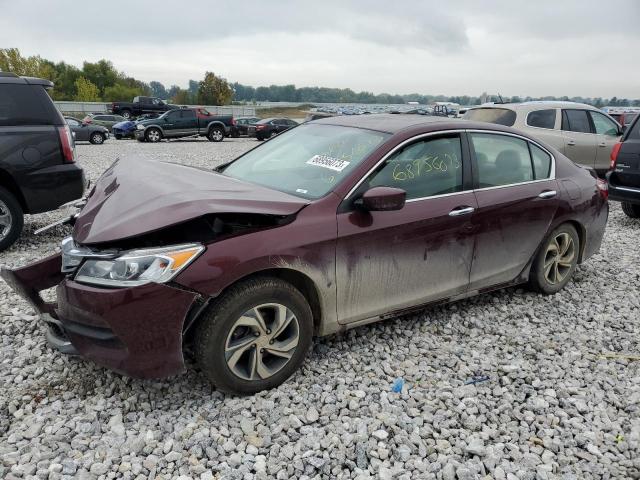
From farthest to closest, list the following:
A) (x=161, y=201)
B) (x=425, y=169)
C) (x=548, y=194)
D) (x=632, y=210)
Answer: (x=632, y=210) → (x=548, y=194) → (x=425, y=169) → (x=161, y=201)

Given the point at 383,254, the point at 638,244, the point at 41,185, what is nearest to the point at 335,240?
the point at 383,254

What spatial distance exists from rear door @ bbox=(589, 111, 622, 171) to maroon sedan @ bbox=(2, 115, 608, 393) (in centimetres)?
671

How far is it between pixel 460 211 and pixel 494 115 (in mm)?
6612

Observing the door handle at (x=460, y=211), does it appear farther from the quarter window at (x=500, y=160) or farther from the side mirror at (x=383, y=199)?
the side mirror at (x=383, y=199)

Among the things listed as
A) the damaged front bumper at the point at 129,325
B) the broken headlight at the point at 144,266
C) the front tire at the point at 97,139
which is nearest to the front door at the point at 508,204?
the broken headlight at the point at 144,266

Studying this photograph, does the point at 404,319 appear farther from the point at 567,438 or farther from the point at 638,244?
the point at 638,244

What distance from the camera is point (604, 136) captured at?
33.5 ft

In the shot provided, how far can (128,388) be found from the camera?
3113mm

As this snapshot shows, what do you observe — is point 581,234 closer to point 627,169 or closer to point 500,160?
point 500,160

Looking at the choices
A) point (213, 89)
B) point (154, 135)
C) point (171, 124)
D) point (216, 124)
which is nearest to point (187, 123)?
point (171, 124)

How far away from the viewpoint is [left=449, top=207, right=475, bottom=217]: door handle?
12.0 ft

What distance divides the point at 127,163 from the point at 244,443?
2.33 m

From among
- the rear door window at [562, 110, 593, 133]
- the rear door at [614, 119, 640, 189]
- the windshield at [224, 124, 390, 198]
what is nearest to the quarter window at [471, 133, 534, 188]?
the windshield at [224, 124, 390, 198]

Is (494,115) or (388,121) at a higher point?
(388,121)
